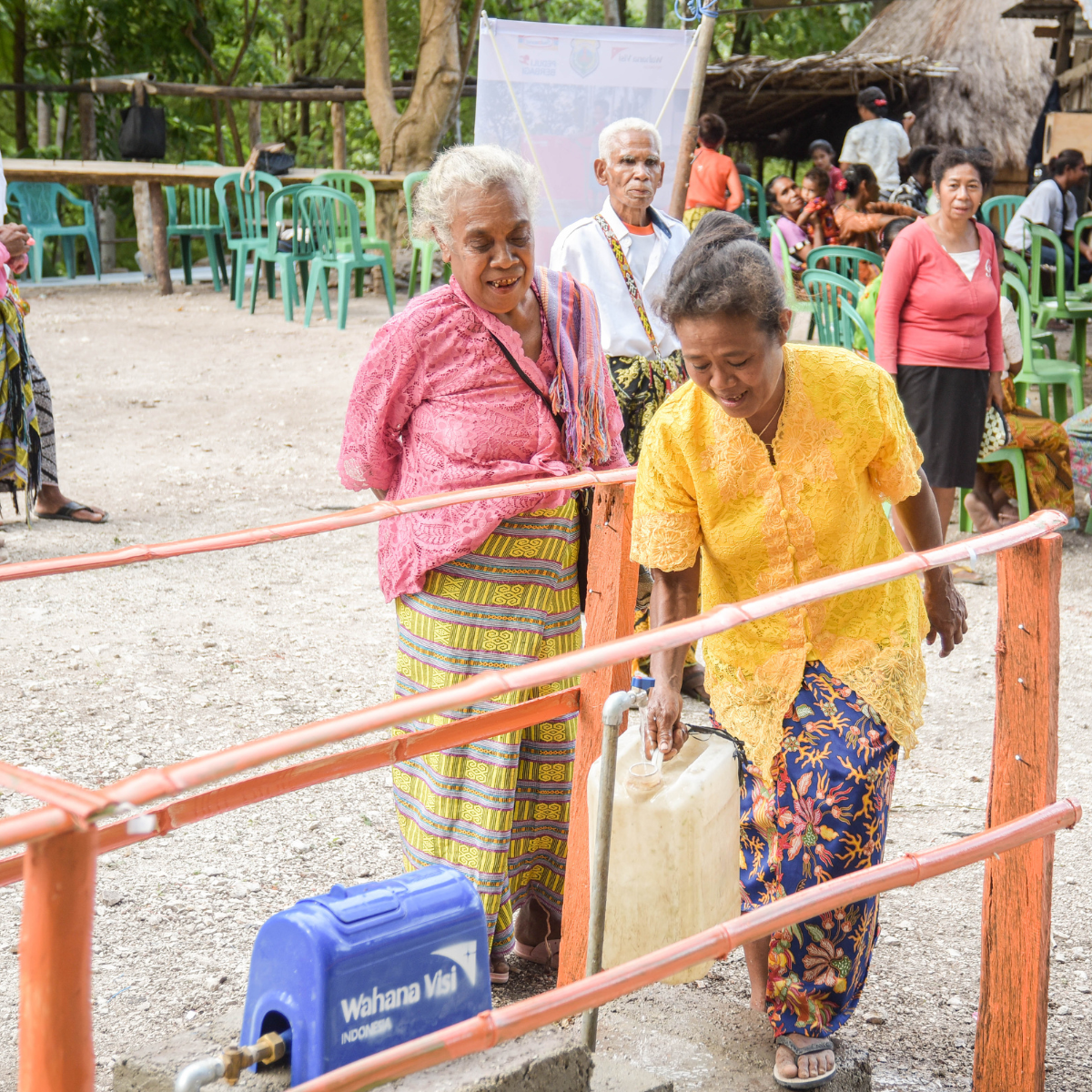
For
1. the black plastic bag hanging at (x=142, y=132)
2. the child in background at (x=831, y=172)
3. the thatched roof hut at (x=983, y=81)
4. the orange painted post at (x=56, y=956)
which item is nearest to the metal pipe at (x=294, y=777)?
the orange painted post at (x=56, y=956)

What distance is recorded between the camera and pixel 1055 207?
10.1m

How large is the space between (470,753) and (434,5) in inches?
420

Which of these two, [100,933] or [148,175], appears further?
[148,175]

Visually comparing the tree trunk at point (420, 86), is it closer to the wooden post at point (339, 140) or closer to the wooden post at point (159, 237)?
the wooden post at point (339, 140)

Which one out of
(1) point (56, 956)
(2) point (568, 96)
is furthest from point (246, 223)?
(1) point (56, 956)

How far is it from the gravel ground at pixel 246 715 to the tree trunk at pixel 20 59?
844 cm

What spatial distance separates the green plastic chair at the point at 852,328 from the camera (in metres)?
6.06

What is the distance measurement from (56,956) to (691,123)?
5665mm

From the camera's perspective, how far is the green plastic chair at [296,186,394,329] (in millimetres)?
10742

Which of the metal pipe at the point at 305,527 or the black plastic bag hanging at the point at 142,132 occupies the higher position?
the black plastic bag hanging at the point at 142,132

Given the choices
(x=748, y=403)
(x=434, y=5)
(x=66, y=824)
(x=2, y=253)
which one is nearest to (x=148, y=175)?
(x=434, y=5)

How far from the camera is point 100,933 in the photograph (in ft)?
9.90

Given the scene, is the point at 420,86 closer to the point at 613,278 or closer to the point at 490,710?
the point at 613,278

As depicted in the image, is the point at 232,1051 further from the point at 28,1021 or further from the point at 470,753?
the point at 470,753
